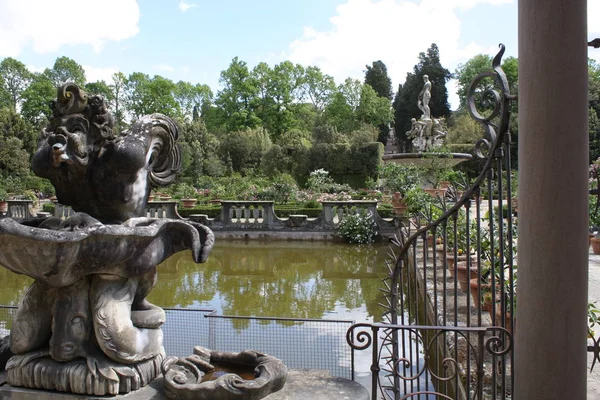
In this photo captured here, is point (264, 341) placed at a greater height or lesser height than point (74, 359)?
lesser

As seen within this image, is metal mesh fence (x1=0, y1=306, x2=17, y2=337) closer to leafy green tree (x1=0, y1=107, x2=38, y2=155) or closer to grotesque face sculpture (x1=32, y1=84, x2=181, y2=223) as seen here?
grotesque face sculpture (x1=32, y1=84, x2=181, y2=223)

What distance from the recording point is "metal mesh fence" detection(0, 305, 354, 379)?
5.09m

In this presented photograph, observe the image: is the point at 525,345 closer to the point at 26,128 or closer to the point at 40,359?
the point at 40,359

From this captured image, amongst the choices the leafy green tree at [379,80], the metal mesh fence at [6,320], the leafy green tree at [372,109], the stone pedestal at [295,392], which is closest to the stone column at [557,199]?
the stone pedestal at [295,392]

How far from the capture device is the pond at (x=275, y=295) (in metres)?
5.36

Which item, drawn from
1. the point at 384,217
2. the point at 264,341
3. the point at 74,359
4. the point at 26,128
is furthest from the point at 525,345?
the point at 26,128

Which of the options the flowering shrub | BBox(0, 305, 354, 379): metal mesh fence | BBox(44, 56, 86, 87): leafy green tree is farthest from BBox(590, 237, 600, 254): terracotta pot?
BBox(44, 56, 86, 87): leafy green tree

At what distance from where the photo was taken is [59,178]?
266 cm

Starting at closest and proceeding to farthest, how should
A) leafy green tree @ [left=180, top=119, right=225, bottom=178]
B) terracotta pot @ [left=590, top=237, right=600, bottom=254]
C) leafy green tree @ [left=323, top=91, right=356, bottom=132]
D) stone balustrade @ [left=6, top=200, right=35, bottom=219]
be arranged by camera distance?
terracotta pot @ [left=590, top=237, right=600, bottom=254] < stone balustrade @ [left=6, top=200, right=35, bottom=219] < leafy green tree @ [left=180, top=119, right=225, bottom=178] < leafy green tree @ [left=323, top=91, right=356, bottom=132]

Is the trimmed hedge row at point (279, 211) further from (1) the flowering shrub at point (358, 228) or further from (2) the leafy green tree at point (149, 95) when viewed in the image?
(2) the leafy green tree at point (149, 95)

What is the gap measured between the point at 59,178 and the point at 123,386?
1.09m

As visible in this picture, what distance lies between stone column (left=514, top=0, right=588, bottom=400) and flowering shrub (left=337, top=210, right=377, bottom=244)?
12672 millimetres

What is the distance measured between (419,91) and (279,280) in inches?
1414

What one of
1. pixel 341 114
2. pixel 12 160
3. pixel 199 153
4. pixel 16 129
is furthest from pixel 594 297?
pixel 341 114
